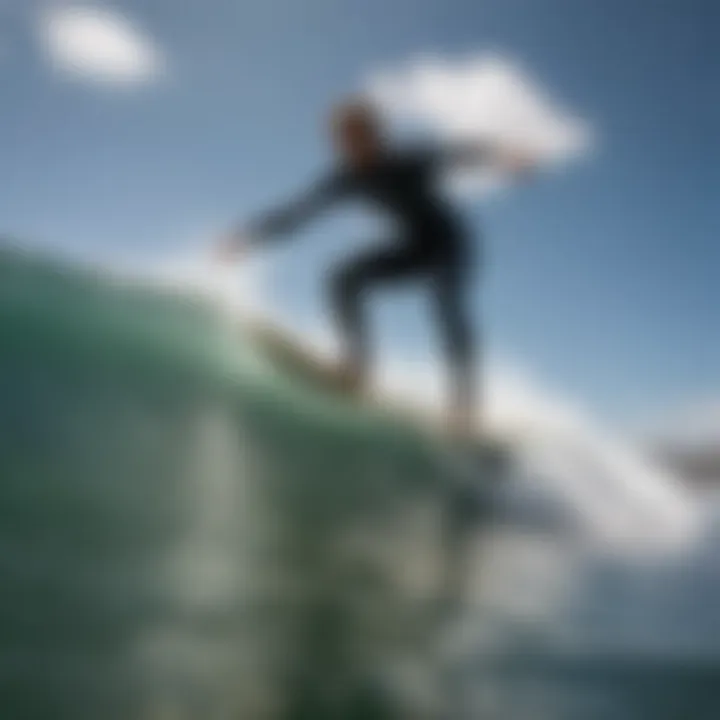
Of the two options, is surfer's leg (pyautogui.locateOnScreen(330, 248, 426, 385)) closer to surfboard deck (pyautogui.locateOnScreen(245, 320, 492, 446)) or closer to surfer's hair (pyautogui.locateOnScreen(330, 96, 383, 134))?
surfboard deck (pyautogui.locateOnScreen(245, 320, 492, 446))

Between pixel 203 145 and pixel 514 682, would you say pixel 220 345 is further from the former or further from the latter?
pixel 514 682

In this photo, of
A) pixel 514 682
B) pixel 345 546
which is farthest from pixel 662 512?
pixel 345 546

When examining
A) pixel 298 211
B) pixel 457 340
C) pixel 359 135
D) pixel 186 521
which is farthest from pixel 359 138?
pixel 186 521

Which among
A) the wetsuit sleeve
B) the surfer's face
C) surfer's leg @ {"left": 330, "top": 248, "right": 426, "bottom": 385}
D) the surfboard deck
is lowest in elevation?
the surfboard deck

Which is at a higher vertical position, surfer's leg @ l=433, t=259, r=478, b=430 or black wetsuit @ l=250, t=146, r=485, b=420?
black wetsuit @ l=250, t=146, r=485, b=420

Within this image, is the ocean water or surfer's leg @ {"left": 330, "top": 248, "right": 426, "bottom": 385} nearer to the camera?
the ocean water

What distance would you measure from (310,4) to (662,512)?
796 mm

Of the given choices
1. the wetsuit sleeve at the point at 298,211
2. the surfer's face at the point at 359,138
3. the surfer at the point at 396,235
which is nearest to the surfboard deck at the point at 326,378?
the surfer at the point at 396,235

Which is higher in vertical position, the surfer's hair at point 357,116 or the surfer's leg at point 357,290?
the surfer's hair at point 357,116

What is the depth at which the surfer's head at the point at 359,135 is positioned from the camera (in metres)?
1.52

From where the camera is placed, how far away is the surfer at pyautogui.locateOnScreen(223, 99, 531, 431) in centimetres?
151

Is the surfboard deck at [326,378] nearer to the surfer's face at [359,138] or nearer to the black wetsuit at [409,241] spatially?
the black wetsuit at [409,241]

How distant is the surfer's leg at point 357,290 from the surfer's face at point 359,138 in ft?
0.41

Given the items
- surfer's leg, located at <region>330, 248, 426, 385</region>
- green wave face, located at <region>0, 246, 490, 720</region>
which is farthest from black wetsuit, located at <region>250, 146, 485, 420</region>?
green wave face, located at <region>0, 246, 490, 720</region>
